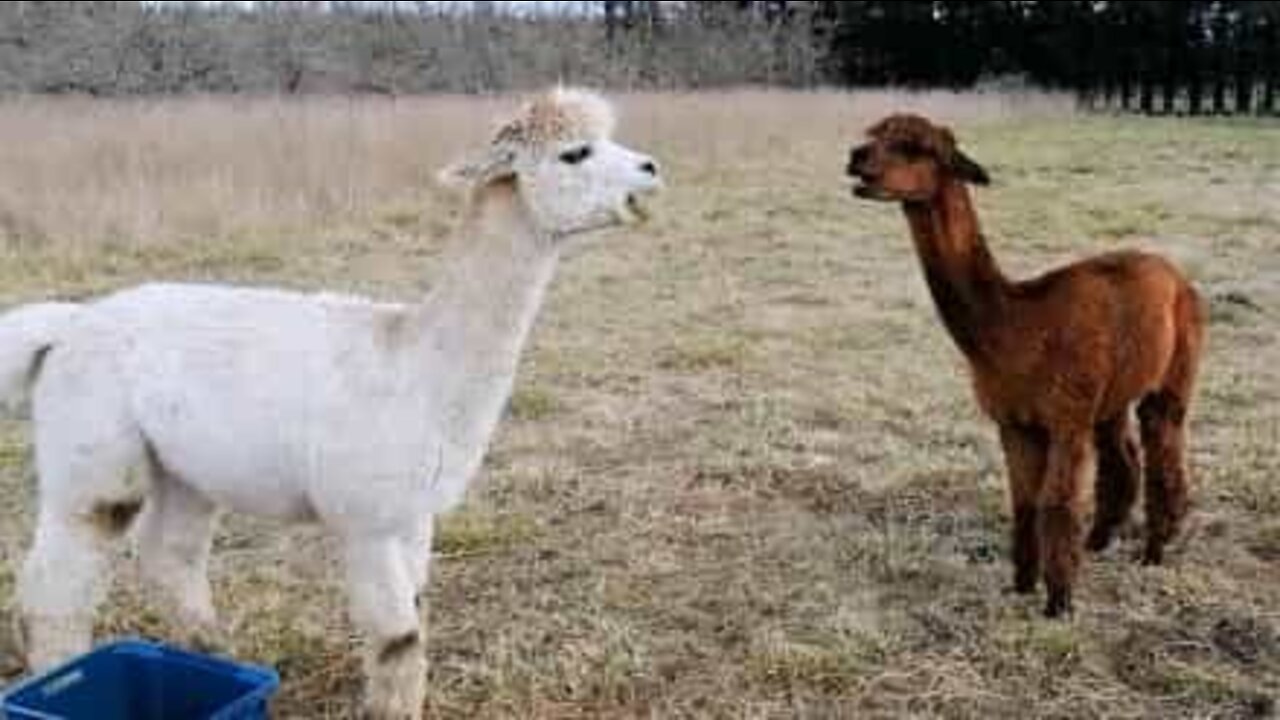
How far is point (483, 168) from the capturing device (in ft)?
9.39

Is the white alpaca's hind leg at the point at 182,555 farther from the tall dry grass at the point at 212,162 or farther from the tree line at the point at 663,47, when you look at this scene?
the tree line at the point at 663,47

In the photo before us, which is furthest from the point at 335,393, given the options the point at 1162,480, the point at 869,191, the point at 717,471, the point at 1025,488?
the point at 1162,480

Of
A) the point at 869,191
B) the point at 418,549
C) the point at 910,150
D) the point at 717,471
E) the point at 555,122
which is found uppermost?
the point at 555,122

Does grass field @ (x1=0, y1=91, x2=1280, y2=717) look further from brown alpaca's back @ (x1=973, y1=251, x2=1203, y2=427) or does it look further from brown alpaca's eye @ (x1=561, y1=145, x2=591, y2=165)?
brown alpaca's eye @ (x1=561, y1=145, x2=591, y2=165)

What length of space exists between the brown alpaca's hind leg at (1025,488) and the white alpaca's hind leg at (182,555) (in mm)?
2123

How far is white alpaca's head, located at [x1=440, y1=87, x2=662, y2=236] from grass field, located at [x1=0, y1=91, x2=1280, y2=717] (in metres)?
1.20

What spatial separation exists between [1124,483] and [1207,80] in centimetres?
3146

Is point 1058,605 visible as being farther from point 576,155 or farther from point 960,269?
point 576,155

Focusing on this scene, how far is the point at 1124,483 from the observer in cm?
427

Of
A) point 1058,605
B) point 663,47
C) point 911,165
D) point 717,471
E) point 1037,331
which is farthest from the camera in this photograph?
point 663,47

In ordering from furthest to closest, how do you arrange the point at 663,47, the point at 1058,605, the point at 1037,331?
1. the point at 663,47
2. the point at 1058,605
3. the point at 1037,331

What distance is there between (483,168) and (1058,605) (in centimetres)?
201

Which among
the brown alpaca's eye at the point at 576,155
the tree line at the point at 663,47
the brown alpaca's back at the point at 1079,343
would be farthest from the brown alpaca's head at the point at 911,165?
the tree line at the point at 663,47

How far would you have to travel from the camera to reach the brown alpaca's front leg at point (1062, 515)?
3.66 meters
